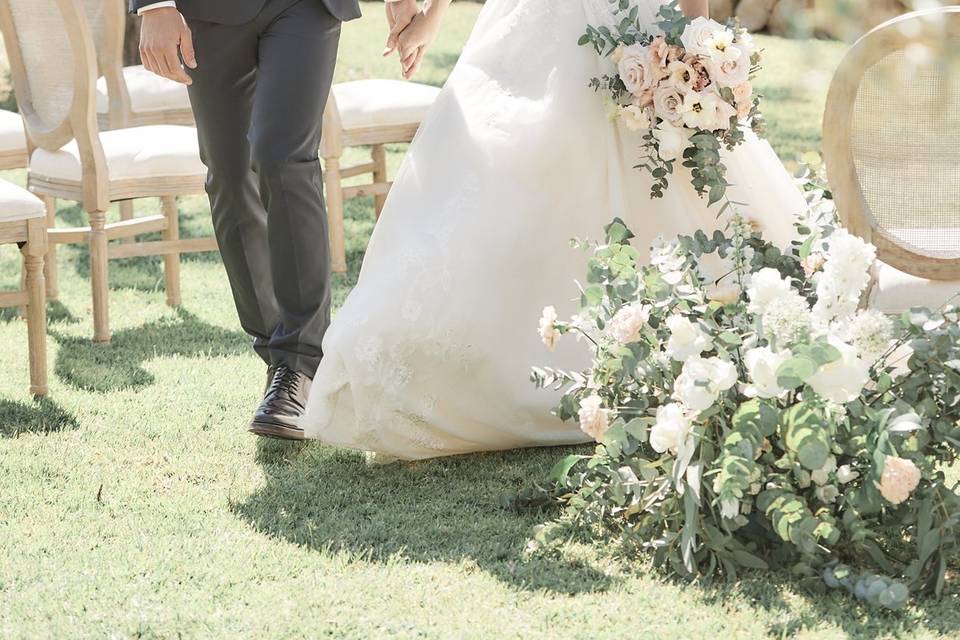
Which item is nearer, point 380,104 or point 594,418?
point 594,418

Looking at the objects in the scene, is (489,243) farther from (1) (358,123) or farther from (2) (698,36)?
(1) (358,123)

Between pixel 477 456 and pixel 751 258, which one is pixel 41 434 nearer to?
pixel 477 456

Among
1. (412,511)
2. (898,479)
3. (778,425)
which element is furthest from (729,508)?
(412,511)

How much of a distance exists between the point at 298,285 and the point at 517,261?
662 millimetres

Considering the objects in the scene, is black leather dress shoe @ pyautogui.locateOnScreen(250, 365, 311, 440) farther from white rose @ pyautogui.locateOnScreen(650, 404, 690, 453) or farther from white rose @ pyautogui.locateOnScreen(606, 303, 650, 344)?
A: white rose @ pyautogui.locateOnScreen(650, 404, 690, 453)

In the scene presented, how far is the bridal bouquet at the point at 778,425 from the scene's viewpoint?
2.56 metres

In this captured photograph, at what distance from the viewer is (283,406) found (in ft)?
12.0

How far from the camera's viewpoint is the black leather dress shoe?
143 inches

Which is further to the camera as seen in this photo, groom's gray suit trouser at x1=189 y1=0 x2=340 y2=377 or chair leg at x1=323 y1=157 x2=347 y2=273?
chair leg at x1=323 y1=157 x2=347 y2=273

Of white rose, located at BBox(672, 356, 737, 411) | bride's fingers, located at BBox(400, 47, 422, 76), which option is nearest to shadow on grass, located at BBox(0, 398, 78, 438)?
bride's fingers, located at BBox(400, 47, 422, 76)

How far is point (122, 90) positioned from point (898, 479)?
4.37 m

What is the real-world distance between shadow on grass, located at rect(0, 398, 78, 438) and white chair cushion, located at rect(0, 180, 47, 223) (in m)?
0.57

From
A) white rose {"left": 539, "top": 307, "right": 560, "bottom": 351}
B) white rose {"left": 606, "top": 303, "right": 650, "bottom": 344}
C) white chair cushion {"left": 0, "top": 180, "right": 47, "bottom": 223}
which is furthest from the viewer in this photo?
white chair cushion {"left": 0, "top": 180, "right": 47, "bottom": 223}

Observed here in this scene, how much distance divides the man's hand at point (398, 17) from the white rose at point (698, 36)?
0.85 metres
